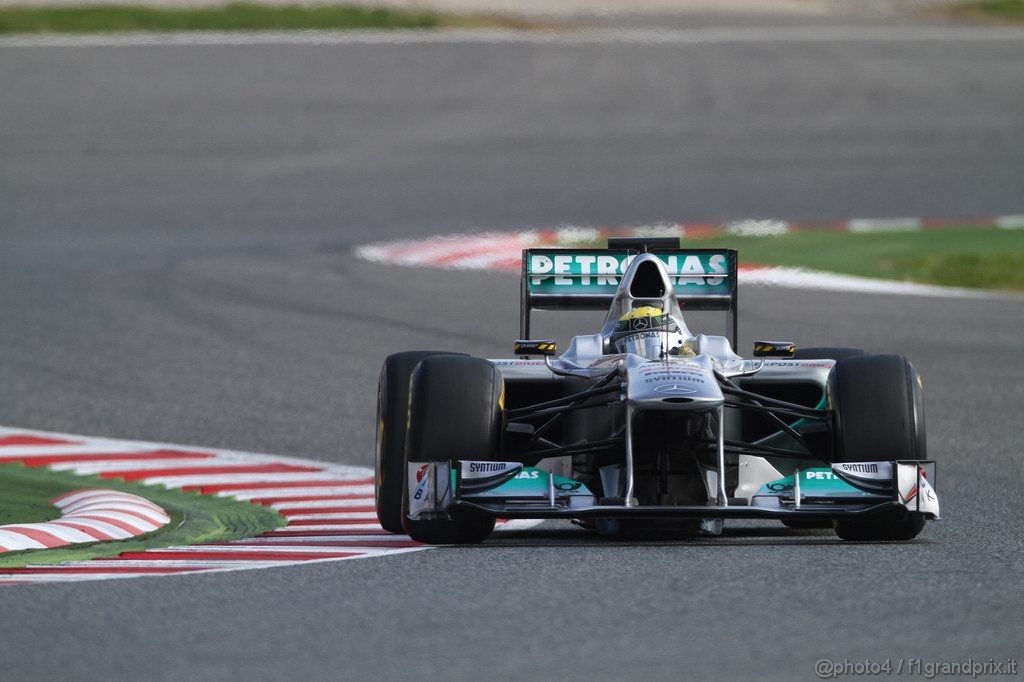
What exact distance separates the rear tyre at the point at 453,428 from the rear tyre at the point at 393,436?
1.44 feet

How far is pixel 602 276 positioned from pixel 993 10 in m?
30.3

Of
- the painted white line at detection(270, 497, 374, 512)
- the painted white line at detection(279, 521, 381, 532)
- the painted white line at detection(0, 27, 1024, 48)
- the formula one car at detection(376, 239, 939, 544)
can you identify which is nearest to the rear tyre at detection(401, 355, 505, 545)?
the formula one car at detection(376, 239, 939, 544)

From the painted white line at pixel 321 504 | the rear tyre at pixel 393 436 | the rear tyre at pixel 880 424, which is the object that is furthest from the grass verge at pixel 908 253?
the rear tyre at pixel 393 436

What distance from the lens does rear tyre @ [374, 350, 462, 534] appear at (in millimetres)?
7656

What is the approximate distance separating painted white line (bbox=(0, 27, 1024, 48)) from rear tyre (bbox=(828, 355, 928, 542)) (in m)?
22.8

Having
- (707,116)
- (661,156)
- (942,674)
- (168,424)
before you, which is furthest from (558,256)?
(707,116)

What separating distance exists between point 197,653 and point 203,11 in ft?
91.1

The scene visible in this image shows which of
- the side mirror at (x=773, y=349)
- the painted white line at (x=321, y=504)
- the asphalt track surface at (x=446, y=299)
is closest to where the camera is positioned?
the asphalt track surface at (x=446, y=299)

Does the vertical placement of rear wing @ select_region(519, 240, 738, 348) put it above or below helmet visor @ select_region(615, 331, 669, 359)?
above

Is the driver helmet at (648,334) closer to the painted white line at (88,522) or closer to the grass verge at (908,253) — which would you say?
the painted white line at (88,522)

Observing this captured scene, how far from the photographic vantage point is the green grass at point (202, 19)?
98.6 feet

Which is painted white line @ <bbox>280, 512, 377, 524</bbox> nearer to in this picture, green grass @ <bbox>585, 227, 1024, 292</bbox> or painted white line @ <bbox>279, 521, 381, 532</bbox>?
painted white line @ <bbox>279, 521, 381, 532</bbox>

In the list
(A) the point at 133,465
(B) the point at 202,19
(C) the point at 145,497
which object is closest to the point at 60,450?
(A) the point at 133,465

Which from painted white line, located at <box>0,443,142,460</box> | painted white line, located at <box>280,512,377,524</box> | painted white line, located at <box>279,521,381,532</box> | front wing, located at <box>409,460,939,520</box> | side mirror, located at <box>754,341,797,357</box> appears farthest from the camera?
painted white line, located at <box>0,443,142,460</box>
